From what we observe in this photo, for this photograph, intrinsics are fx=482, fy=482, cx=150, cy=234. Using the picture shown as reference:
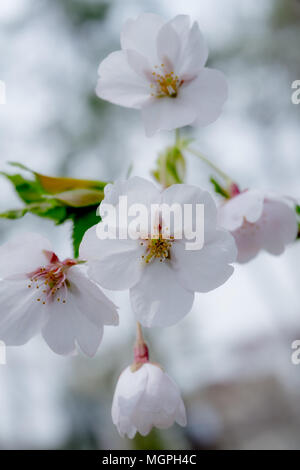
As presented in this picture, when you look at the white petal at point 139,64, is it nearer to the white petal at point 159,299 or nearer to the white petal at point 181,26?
the white petal at point 181,26

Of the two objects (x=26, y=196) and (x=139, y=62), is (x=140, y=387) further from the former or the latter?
(x=139, y=62)

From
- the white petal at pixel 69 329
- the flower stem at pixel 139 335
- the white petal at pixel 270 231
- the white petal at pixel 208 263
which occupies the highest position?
the white petal at pixel 270 231

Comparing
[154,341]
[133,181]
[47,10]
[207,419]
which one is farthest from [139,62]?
[207,419]

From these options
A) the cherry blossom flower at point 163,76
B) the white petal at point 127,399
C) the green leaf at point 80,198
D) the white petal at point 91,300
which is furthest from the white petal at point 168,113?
the white petal at point 127,399

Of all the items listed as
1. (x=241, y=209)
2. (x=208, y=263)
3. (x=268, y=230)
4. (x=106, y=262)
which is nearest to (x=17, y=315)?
(x=106, y=262)

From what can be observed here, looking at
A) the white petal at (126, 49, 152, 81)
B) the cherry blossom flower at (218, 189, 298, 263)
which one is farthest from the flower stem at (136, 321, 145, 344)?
the white petal at (126, 49, 152, 81)

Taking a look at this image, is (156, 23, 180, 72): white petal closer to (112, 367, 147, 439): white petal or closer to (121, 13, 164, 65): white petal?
(121, 13, 164, 65): white petal
